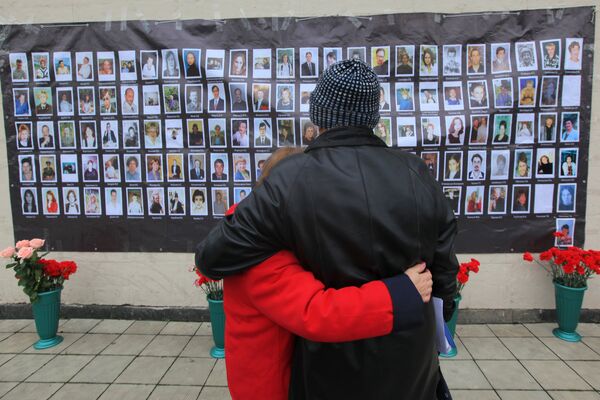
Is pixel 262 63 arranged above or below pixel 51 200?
above

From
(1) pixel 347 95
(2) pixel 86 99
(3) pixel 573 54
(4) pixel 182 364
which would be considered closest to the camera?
(1) pixel 347 95

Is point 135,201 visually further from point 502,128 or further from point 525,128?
point 525,128

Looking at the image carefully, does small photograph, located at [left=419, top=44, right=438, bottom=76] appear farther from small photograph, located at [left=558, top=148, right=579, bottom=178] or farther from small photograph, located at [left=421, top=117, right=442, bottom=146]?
small photograph, located at [left=558, top=148, right=579, bottom=178]

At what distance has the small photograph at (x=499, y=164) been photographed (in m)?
3.37

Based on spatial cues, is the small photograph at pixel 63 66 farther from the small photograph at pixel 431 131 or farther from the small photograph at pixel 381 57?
the small photograph at pixel 431 131

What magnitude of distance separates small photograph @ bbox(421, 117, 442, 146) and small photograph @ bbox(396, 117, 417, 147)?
8cm

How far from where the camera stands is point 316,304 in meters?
1.00

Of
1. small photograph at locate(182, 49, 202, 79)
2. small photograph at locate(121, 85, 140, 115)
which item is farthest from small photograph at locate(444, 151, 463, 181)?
small photograph at locate(121, 85, 140, 115)

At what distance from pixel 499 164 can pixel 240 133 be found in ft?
7.49

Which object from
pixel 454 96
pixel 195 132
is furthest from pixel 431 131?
pixel 195 132

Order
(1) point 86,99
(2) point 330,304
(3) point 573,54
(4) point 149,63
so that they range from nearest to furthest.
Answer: (2) point 330,304, (3) point 573,54, (4) point 149,63, (1) point 86,99

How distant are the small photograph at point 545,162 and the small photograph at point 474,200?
1.64 ft

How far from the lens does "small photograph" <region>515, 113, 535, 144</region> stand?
10.9 feet

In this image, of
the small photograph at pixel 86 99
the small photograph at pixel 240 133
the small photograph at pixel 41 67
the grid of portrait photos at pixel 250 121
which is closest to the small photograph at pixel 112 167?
the grid of portrait photos at pixel 250 121
